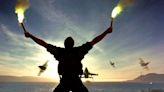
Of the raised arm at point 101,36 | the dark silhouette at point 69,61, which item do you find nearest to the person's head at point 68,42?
the dark silhouette at point 69,61

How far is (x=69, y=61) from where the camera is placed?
9.30m

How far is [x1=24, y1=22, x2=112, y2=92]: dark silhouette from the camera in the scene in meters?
9.14

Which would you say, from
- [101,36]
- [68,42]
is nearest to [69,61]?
[68,42]

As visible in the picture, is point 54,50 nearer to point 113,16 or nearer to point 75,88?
point 75,88

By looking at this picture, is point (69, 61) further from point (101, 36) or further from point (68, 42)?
point (101, 36)

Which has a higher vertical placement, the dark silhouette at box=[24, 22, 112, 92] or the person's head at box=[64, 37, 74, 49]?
the person's head at box=[64, 37, 74, 49]

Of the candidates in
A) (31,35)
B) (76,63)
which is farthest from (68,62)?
(31,35)

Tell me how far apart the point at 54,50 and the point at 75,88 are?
135 cm

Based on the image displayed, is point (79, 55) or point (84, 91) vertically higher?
point (79, 55)

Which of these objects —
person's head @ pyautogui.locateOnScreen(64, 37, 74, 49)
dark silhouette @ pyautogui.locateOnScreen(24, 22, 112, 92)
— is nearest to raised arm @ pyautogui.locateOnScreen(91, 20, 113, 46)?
dark silhouette @ pyautogui.locateOnScreen(24, 22, 112, 92)

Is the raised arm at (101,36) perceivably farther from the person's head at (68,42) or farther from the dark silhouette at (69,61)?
the person's head at (68,42)

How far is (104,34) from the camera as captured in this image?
950 centimetres

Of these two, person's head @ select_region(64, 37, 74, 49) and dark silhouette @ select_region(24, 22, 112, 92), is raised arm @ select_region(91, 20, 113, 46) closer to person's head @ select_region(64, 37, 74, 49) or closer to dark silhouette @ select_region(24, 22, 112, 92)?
dark silhouette @ select_region(24, 22, 112, 92)

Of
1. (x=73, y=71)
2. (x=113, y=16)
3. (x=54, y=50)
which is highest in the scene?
(x=113, y=16)
